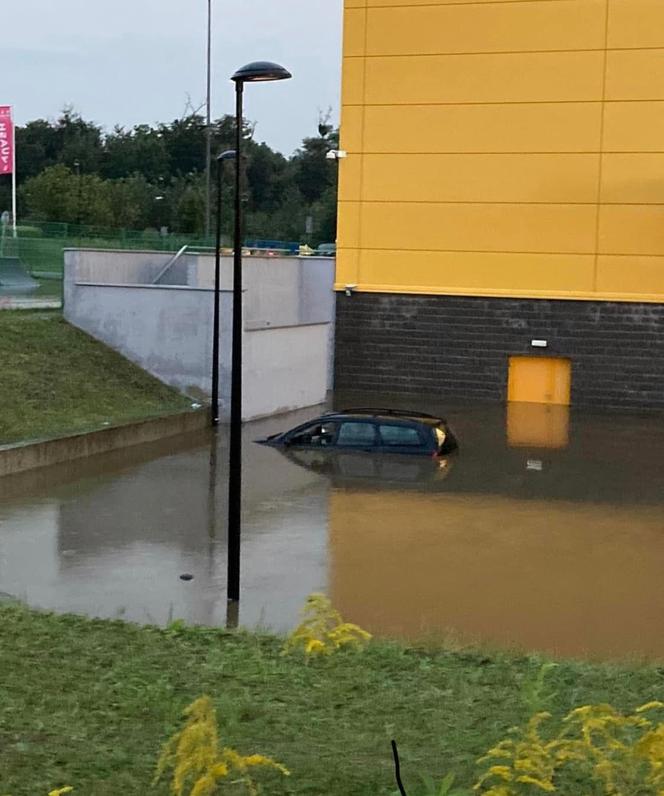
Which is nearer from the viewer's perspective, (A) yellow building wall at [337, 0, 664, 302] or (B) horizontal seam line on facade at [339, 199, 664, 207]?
(A) yellow building wall at [337, 0, 664, 302]

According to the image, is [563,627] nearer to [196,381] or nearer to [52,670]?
[52,670]

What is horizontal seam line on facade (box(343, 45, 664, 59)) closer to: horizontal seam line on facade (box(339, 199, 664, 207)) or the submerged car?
horizontal seam line on facade (box(339, 199, 664, 207))

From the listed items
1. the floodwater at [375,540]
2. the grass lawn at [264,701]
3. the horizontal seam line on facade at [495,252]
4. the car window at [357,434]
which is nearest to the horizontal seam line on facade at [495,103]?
the horizontal seam line on facade at [495,252]

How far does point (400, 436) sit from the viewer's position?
22984 millimetres

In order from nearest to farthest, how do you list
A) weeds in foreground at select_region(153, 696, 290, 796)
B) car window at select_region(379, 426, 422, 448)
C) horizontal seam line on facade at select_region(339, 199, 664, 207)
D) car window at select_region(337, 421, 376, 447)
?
weeds in foreground at select_region(153, 696, 290, 796)
car window at select_region(379, 426, 422, 448)
car window at select_region(337, 421, 376, 447)
horizontal seam line on facade at select_region(339, 199, 664, 207)

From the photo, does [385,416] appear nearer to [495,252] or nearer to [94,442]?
[94,442]

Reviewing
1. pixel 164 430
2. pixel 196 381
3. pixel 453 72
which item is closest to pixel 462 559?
pixel 164 430

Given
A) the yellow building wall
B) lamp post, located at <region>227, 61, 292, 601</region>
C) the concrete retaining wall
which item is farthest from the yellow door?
lamp post, located at <region>227, 61, 292, 601</region>

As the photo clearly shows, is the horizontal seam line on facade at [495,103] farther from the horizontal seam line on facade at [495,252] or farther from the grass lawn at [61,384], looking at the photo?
the grass lawn at [61,384]

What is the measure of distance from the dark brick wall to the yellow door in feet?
0.75

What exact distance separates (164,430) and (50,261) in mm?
16414

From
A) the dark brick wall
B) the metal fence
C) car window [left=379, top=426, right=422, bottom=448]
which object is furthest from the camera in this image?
the metal fence

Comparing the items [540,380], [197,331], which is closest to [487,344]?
[540,380]

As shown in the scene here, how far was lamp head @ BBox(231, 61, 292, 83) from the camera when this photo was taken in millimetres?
12789
